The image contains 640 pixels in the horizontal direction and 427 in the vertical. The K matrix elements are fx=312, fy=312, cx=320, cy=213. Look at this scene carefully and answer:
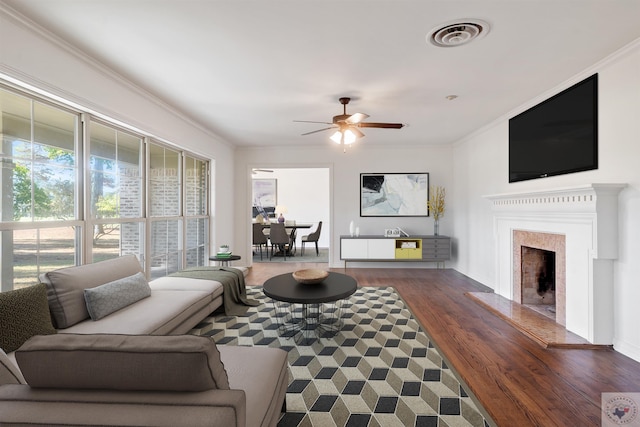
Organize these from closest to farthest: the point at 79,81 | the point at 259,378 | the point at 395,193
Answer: the point at 259,378, the point at 79,81, the point at 395,193

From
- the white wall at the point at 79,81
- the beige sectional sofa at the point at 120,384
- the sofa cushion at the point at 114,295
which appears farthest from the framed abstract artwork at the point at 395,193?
the beige sectional sofa at the point at 120,384

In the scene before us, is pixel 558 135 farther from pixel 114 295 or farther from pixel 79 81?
pixel 79 81

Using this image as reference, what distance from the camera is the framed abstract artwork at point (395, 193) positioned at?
620cm

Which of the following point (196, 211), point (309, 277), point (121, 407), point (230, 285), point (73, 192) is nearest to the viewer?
point (121, 407)

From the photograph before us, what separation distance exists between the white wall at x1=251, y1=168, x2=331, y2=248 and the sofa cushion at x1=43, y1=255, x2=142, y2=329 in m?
7.28

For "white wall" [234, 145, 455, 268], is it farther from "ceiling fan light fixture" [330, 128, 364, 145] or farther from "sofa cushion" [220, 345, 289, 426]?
"sofa cushion" [220, 345, 289, 426]

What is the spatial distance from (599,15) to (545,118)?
1.53 m

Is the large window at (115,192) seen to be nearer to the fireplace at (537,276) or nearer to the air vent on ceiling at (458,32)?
the air vent on ceiling at (458,32)

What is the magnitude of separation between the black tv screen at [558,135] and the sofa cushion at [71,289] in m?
4.37

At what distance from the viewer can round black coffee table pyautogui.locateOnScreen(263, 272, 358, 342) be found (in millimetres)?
2746

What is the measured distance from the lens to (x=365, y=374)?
227 centimetres

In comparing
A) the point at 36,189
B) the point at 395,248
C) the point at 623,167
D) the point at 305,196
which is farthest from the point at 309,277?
the point at 305,196

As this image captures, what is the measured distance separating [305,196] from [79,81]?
7372 millimetres

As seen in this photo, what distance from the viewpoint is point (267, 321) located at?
333 cm
